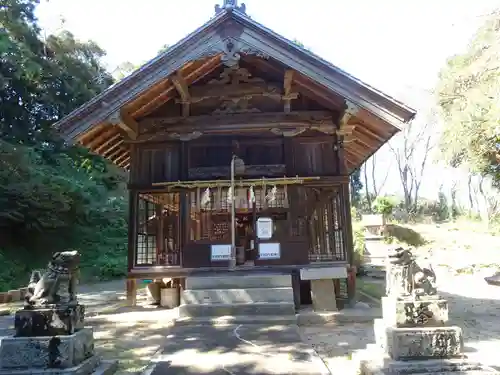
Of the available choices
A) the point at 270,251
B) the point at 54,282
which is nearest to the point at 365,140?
the point at 270,251

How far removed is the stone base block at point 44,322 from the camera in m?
4.71

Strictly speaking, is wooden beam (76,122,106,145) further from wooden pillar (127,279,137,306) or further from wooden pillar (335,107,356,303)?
wooden pillar (335,107,356,303)

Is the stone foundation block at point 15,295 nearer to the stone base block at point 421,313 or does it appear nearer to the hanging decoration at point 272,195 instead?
the hanging decoration at point 272,195

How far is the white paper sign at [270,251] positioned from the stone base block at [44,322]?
574cm

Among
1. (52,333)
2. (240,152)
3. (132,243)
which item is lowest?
(52,333)

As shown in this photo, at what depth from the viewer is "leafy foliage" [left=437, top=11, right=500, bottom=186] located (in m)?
14.0

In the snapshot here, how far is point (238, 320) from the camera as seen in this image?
805 cm

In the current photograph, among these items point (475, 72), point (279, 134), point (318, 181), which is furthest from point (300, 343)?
point (475, 72)

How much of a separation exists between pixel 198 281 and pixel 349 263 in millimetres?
3734

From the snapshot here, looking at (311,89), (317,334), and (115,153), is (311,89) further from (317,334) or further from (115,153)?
(115,153)

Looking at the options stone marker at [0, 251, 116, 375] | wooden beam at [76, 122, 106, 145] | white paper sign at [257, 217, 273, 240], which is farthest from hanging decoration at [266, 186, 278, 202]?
stone marker at [0, 251, 116, 375]

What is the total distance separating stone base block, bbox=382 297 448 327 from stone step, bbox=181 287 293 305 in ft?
13.4

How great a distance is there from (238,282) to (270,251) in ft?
4.14

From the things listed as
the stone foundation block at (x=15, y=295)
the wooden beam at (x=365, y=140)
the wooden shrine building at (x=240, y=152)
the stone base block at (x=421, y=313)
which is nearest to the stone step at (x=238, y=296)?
the wooden shrine building at (x=240, y=152)
